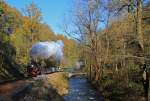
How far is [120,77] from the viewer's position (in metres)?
36.0

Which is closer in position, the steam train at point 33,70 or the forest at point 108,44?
the forest at point 108,44

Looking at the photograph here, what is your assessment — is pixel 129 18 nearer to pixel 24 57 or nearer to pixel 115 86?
pixel 115 86

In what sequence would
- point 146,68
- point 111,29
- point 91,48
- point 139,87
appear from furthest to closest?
point 91,48, point 111,29, point 139,87, point 146,68

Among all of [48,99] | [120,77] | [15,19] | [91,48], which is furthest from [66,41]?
[48,99]

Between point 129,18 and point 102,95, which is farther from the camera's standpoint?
point 102,95

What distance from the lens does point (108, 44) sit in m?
46.4

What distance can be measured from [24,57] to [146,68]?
2156 inches

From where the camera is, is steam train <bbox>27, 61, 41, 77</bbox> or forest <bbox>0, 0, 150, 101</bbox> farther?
steam train <bbox>27, 61, 41, 77</bbox>

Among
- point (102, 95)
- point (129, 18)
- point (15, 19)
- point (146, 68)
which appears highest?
point (15, 19)

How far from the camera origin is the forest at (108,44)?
19.2m

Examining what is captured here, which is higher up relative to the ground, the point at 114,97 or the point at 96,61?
the point at 96,61

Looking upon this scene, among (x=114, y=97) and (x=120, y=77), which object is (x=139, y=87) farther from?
(x=120, y=77)

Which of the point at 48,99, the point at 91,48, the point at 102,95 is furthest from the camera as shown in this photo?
the point at 91,48

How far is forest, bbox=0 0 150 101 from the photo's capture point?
19172 millimetres
